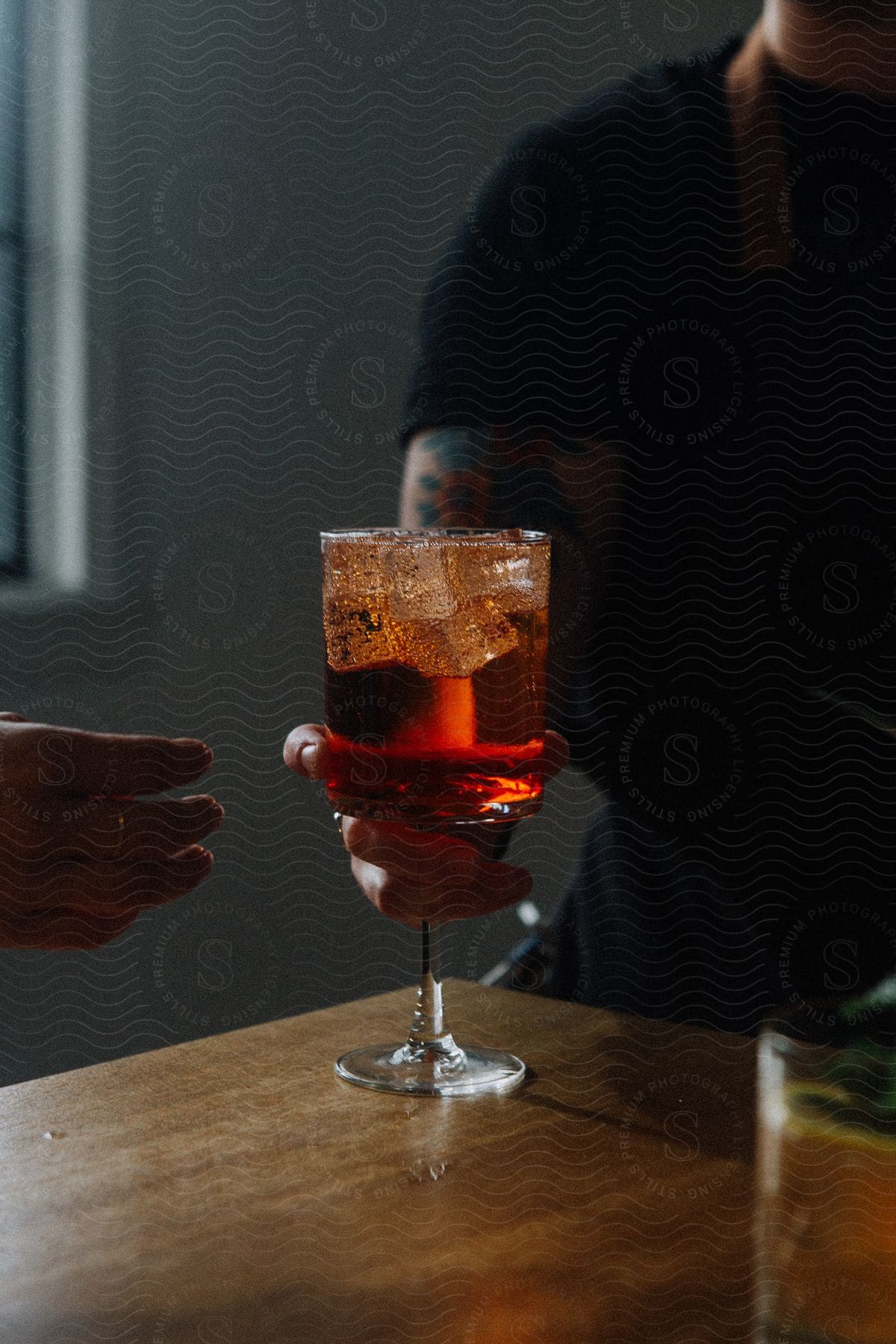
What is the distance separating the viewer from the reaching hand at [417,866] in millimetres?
468

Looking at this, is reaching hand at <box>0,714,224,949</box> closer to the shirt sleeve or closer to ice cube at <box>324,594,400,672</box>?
ice cube at <box>324,594,400,672</box>

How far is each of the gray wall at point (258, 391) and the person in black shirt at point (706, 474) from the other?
0.03 metres

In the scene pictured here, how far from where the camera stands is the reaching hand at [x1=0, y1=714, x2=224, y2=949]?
49 centimetres

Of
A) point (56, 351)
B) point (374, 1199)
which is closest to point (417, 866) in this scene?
point (374, 1199)

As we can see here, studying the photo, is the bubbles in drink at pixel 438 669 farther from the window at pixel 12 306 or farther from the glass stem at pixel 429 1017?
the window at pixel 12 306

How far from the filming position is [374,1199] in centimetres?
33

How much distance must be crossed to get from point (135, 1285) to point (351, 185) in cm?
53

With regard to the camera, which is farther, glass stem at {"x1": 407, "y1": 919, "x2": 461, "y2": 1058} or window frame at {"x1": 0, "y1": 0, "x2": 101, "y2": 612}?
window frame at {"x1": 0, "y1": 0, "x2": 101, "y2": 612}

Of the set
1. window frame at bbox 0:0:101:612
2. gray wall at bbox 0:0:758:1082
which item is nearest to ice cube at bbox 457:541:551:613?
gray wall at bbox 0:0:758:1082

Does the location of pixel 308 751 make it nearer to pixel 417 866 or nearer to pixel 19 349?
pixel 417 866

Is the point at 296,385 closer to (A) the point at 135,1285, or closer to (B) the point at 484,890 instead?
(B) the point at 484,890

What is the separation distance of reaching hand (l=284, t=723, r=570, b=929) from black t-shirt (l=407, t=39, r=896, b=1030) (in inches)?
6.1

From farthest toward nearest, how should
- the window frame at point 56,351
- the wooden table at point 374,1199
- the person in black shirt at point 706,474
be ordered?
the window frame at point 56,351 → the person in black shirt at point 706,474 → the wooden table at point 374,1199

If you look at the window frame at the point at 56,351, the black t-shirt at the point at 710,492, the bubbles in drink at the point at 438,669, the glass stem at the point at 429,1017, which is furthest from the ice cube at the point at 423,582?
the window frame at the point at 56,351
